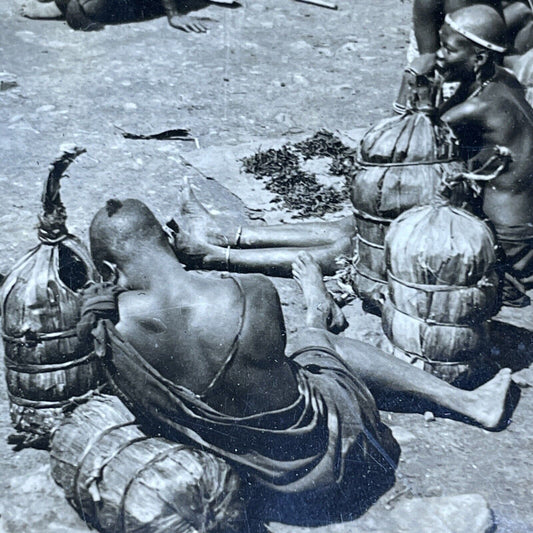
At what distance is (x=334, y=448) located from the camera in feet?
9.68

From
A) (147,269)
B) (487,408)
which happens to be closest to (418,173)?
(487,408)

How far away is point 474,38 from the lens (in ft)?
14.4

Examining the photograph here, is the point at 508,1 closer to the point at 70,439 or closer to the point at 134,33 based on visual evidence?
the point at 134,33

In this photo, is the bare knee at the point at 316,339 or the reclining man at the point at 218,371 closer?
the reclining man at the point at 218,371

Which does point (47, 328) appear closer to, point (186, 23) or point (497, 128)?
point (497, 128)

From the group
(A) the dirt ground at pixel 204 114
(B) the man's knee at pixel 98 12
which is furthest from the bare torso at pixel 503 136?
(B) the man's knee at pixel 98 12

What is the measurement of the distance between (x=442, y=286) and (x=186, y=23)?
22.9 feet

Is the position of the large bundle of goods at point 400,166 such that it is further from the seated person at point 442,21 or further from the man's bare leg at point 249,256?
the seated person at point 442,21

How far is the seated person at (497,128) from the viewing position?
4.45m

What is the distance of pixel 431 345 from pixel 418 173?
1.00 m

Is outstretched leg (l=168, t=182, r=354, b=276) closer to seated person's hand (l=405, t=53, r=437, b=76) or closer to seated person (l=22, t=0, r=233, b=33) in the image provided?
seated person's hand (l=405, t=53, r=437, b=76)

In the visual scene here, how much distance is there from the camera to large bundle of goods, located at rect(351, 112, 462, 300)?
13.2ft

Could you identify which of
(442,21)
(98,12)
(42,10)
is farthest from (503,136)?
(42,10)

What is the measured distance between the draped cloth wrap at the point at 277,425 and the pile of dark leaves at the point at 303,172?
8.74ft
